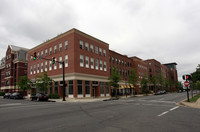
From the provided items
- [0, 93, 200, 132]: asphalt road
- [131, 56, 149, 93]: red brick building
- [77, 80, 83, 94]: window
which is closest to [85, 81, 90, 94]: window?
[77, 80, 83, 94]: window

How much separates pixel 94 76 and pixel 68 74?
6.31 metres

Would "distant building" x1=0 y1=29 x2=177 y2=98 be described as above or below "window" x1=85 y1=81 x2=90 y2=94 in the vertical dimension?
above

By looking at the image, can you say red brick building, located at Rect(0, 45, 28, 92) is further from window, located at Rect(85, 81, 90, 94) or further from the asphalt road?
the asphalt road

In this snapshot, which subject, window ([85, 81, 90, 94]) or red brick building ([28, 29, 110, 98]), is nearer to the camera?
red brick building ([28, 29, 110, 98])

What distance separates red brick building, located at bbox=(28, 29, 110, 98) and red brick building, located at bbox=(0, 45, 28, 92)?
1943 cm

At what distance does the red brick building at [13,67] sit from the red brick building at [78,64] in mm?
19428

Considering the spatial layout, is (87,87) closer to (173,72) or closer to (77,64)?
(77,64)

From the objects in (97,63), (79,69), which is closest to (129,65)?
(97,63)

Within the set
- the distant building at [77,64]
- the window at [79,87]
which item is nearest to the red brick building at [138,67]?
the distant building at [77,64]

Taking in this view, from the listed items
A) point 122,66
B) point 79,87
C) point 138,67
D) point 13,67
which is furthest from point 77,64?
point 13,67

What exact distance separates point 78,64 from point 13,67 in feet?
129

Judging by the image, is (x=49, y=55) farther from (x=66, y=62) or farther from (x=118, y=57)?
(x=118, y=57)

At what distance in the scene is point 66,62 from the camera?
31.9 m

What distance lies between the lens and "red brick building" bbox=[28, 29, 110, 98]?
30.1m
